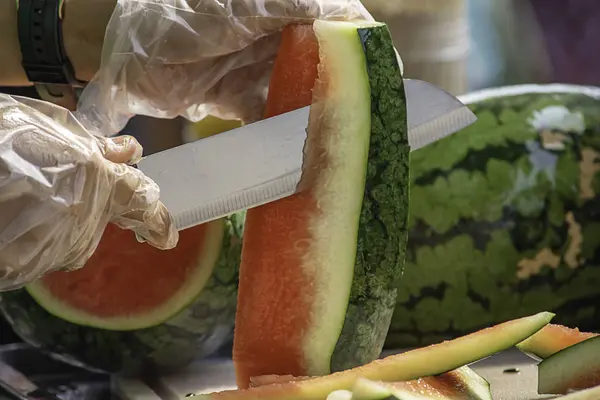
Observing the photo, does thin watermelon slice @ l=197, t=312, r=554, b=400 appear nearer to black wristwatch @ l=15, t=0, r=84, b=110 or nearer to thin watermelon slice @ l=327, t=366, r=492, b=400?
thin watermelon slice @ l=327, t=366, r=492, b=400

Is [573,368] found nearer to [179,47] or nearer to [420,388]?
[420,388]

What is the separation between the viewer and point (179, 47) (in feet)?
4.39

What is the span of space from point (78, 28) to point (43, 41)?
0.20 feet

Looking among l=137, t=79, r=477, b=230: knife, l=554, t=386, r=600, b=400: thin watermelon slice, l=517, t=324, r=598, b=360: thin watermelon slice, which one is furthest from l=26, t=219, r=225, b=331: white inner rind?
l=554, t=386, r=600, b=400: thin watermelon slice

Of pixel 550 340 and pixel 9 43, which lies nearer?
pixel 550 340

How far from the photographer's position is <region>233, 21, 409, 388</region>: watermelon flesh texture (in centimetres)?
119

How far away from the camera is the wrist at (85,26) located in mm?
1388

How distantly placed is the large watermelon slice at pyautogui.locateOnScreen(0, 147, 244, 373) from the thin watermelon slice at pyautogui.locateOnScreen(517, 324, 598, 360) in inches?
19.2

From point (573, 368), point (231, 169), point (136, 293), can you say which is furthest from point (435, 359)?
point (136, 293)

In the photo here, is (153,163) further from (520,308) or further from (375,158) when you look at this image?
(520,308)

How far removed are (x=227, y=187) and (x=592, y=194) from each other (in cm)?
71

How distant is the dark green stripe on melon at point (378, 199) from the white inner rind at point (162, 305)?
30 centimetres

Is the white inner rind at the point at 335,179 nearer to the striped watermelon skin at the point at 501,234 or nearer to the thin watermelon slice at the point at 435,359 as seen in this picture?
the thin watermelon slice at the point at 435,359

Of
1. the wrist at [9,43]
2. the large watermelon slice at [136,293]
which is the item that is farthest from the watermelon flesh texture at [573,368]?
the wrist at [9,43]
